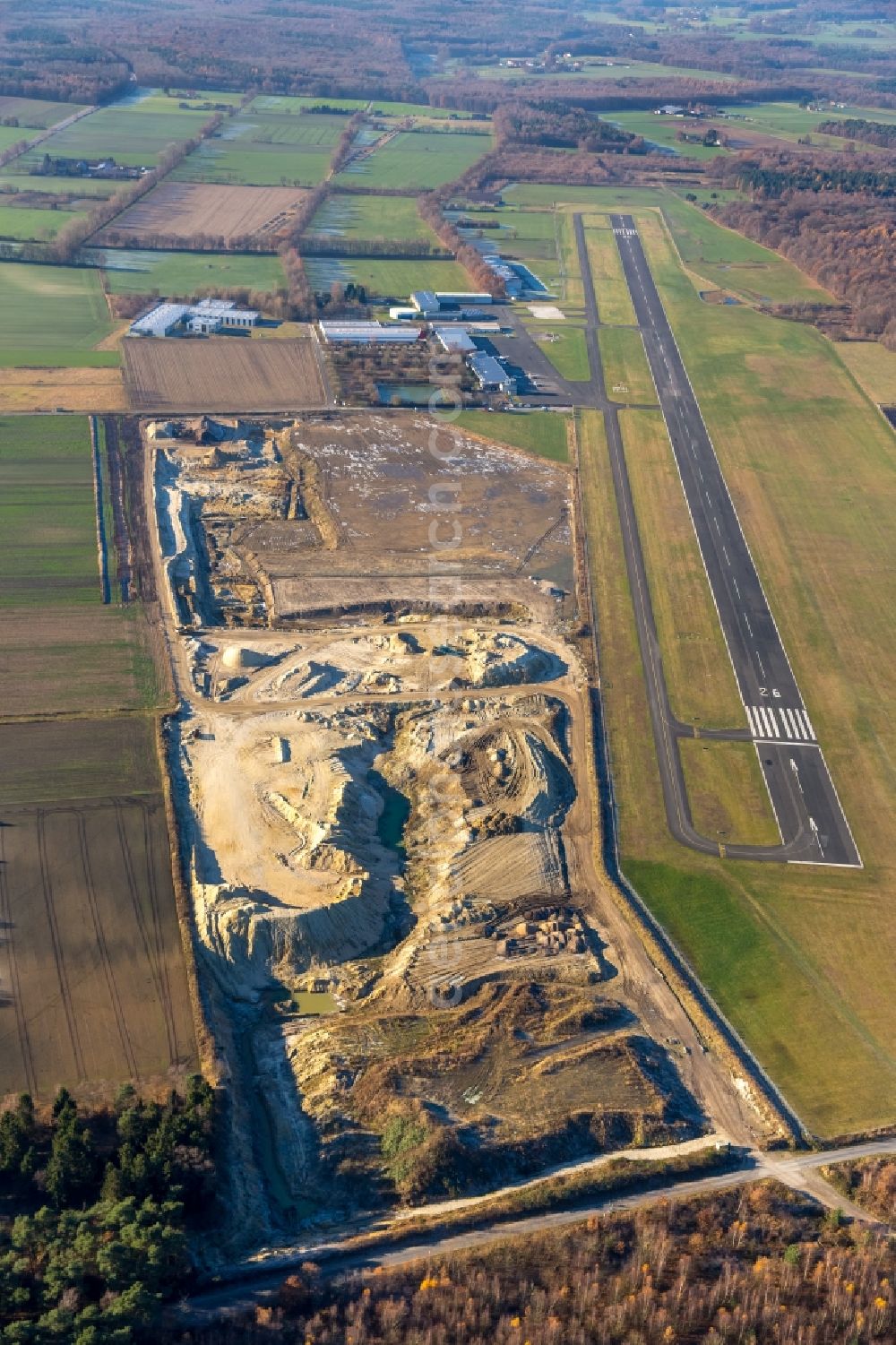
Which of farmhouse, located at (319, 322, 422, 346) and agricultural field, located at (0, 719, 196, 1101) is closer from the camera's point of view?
agricultural field, located at (0, 719, 196, 1101)

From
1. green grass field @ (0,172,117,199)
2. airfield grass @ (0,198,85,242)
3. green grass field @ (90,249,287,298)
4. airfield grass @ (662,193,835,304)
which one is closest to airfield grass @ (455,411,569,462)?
green grass field @ (90,249,287,298)

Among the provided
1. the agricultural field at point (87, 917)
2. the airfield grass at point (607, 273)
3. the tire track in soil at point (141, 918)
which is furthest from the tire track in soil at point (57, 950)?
the airfield grass at point (607, 273)

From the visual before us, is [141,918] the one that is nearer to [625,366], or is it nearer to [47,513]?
[47,513]

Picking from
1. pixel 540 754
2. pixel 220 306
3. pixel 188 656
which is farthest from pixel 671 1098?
pixel 220 306

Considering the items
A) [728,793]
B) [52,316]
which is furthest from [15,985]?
[52,316]

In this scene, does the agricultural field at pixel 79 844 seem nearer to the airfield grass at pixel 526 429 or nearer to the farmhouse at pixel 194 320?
the airfield grass at pixel 526 429

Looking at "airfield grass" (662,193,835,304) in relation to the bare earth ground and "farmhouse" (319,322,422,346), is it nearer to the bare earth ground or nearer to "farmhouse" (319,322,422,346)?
"farmhouse" (319,322,422,346)
